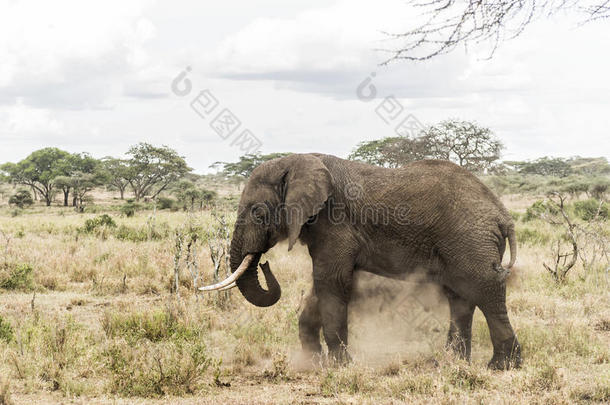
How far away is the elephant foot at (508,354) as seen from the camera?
636 centimetres

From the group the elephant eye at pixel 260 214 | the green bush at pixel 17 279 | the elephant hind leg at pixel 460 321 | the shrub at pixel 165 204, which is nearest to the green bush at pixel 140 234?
the green bush at pixel 17 279

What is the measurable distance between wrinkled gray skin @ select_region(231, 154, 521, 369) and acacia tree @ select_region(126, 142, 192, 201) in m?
41.3

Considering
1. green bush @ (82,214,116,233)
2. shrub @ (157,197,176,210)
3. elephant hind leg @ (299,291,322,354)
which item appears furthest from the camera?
shrub @ (157,197,176,210)

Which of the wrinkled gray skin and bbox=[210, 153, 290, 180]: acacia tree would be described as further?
bbox=[210, 153, 290, 180]: acacia tree

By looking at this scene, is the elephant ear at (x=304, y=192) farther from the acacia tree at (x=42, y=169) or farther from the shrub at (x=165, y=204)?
the acacia tree at (x=42, y=169)

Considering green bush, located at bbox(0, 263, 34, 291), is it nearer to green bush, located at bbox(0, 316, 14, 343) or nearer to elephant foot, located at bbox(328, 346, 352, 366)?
green bush, located at bbox(0, 316, 14, 343)

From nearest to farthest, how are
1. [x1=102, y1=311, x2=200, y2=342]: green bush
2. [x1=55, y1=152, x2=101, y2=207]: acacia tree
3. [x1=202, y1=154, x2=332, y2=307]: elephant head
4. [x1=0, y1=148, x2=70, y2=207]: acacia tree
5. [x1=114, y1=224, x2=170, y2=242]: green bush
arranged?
[x1=202, y1=154, x2=332, y2=307]: elephant head < [x1=102, y1=311, x2=200, y2=342]: green bush < [x1=114, y1=224, x2=170, y2=242]: green bush < [x1=55, y1=152, x2=101, y2=207]: acacia tree < [x1=0, y1=148, x2=70, y2=207]: acacia tree

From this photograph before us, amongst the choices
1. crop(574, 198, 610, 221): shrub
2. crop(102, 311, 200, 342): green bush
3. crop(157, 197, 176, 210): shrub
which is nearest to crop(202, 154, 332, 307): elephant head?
crop(102, 311, 200, 342): green bush

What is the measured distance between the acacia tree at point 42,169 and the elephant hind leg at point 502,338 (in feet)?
149

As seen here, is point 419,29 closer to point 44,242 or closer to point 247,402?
point 247,402

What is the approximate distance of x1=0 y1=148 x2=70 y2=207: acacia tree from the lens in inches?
1884

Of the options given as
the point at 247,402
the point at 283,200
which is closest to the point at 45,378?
the point at 247,402

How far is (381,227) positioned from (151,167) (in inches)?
1680

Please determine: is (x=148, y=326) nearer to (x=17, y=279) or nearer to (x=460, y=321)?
(x=460, y=321)
